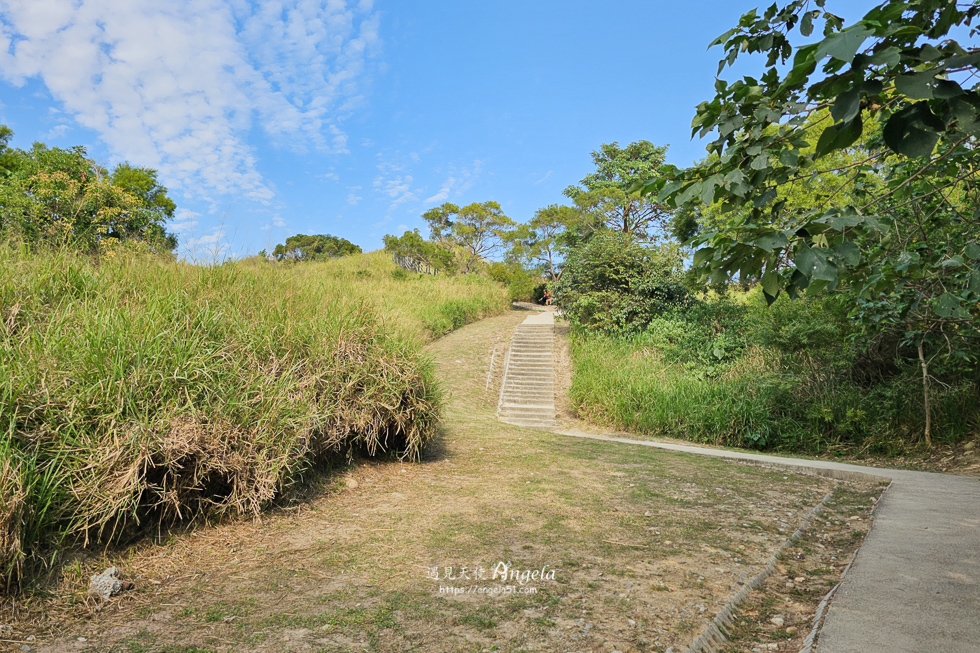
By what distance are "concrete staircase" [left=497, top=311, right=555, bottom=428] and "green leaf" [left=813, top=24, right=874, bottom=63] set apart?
374 inches

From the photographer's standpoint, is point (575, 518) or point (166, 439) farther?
point (575, 518)

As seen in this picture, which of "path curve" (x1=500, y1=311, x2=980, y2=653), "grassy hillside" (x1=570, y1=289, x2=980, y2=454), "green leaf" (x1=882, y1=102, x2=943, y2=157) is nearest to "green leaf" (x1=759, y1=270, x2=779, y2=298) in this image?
"green leaf" (x1=882, y1=102, x2=943, y2=157)

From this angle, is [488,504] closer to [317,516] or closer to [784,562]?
[317,516]

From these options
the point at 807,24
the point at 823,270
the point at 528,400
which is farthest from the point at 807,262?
the point at 528,400

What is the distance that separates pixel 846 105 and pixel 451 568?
2.91 m

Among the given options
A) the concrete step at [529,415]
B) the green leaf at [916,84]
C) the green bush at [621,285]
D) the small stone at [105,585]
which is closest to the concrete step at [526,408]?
the concrete step at [529,415]

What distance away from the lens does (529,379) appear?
42.3 feet

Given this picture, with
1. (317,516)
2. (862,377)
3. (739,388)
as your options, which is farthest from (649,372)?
(317,516)

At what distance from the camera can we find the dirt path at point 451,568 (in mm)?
2334

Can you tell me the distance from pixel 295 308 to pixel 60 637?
10.9 feet

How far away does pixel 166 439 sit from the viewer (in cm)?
322

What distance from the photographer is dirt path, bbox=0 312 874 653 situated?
7.66 feet

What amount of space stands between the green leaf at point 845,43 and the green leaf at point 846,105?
180mm

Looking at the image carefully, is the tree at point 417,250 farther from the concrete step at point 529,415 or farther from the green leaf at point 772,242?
the green leaf at point 772,242
